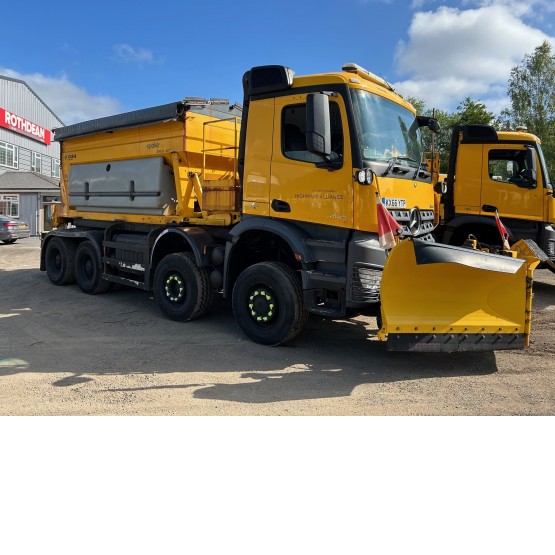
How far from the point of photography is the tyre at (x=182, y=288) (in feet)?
22.5

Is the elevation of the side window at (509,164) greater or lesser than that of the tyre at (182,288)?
greater

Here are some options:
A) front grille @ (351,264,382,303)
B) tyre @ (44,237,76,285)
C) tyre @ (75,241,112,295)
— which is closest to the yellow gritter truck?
front grille @ (351,264,382,303)

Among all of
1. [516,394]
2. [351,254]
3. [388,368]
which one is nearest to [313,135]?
[351,254]

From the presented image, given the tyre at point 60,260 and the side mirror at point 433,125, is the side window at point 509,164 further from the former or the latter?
the tyre at point 60,260

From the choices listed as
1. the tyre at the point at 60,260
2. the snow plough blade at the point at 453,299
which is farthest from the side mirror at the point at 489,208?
the tyre at the point at 60,260

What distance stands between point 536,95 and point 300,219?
1289 inches

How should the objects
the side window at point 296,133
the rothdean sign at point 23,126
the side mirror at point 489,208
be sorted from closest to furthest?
the side window at point 296,133, the side mirror at point 489,208, the rothdean sign at point 23,126

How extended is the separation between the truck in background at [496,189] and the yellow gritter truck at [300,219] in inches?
124

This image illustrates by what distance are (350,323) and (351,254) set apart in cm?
226

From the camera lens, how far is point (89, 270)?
943cm

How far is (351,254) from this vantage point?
5.21 metres

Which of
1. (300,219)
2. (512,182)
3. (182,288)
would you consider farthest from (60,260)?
(512,182)

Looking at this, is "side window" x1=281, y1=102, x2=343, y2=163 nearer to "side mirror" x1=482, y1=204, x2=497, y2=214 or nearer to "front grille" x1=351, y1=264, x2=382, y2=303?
"front grille" x1=351, y1=264, x2=382, y2=303

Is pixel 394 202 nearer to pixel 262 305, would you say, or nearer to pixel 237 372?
pixel 262 305
